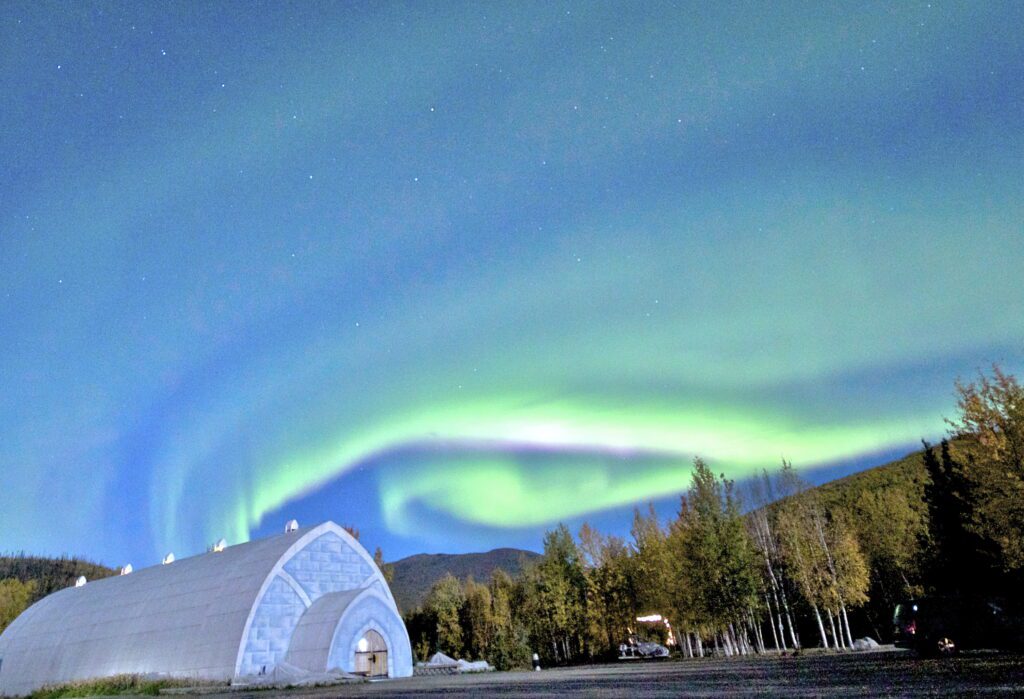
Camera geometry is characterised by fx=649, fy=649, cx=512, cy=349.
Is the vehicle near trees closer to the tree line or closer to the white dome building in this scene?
the tree line

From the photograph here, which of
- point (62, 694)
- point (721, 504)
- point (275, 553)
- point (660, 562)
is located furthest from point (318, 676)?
point (660, 562)

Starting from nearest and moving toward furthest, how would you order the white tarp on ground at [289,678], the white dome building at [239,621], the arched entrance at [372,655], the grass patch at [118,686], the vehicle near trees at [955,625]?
the vehicle near trees at [955,625]
the white tarp on ground at [289,678]
the grass patch at [118,686]
the white dome building at [239,621]
the arched entrance at [372,655]

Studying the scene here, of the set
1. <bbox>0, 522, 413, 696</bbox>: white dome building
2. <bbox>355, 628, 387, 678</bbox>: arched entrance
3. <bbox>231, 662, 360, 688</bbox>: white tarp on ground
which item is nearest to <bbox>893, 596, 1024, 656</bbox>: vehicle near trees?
<bbox>231, 662, 360, 688</bbox>: white tarp on ground

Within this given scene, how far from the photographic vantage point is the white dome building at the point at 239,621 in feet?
134

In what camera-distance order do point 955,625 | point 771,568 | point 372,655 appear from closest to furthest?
point 955,625
point 372,655
point 771,568

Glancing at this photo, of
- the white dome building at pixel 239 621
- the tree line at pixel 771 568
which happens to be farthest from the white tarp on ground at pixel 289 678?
the tree line at pixel 771 568

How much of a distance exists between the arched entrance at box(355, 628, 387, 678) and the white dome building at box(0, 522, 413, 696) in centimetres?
7

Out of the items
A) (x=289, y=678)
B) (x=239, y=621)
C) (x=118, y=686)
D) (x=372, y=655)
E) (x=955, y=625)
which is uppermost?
(x=239, y=621)

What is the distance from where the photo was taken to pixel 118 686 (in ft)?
129

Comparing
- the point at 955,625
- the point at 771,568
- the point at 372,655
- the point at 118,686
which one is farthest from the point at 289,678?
the point at 771,568

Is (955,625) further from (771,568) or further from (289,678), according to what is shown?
(771,568)

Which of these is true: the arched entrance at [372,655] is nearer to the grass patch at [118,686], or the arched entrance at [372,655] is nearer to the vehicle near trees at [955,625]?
the grass patch at [118,686]

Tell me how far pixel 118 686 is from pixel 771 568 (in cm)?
5224

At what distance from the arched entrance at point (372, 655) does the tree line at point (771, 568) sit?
1440 cm
